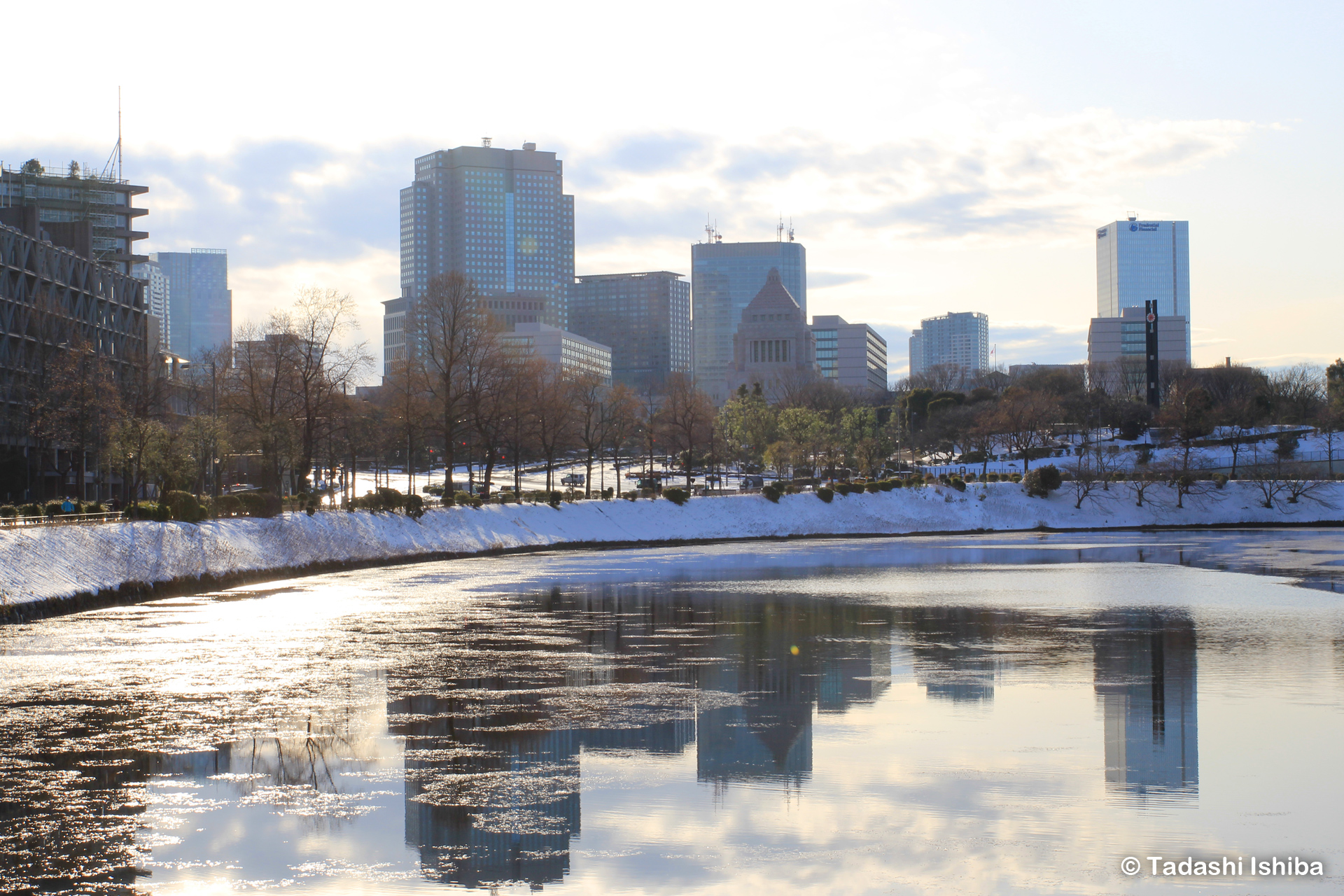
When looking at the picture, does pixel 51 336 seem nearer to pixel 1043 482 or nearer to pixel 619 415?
pixel 619 415

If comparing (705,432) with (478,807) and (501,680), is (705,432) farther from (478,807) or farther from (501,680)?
(478,807)

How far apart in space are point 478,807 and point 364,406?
90610mm

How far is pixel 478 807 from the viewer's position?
40.6ft

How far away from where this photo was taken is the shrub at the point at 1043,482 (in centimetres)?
9031

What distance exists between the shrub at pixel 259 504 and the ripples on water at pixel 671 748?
2140 cm

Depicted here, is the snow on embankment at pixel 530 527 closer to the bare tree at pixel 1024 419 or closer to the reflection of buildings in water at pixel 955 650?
the bare tree at pixel 1024 419

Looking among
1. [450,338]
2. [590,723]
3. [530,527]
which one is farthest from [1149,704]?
[450,338]

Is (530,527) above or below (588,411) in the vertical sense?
below

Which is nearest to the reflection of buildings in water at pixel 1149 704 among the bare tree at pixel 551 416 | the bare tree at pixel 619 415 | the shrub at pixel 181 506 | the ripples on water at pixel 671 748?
the ripples on water at pixel 671 748

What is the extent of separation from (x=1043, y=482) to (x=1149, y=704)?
76.4 metres

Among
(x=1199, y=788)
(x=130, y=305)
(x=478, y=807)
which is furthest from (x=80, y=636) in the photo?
(x=130, y=305)

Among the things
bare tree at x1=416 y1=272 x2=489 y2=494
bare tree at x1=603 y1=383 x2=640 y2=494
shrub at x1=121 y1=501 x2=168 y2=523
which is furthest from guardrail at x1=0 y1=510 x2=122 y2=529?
bare tree at x1=603 y1=383 x2=640 y2=494

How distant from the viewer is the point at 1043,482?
90500 mm
